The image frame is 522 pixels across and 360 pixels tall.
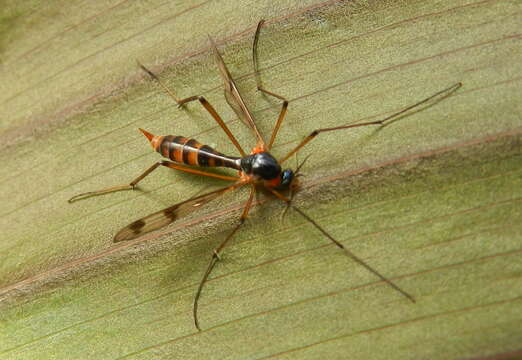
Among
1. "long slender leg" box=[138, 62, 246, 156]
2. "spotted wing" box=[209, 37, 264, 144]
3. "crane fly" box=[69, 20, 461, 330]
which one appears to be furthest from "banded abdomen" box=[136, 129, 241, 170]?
"spotted wing" box=[209, 37, 264, 144]

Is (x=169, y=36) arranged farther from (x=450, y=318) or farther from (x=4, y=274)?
(x=450, y=318)

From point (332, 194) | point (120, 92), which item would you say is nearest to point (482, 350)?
point (332, 194)

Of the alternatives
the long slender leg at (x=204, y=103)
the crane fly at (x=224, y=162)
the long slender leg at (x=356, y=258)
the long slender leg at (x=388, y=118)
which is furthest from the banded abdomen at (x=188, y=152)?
the long slender leg at (x=356, y=258)

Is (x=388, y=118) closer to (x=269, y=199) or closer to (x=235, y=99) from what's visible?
(x=269, y=199)

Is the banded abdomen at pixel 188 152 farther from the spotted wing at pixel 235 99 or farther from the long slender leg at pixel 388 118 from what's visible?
the long slender leg at pixel 388 118

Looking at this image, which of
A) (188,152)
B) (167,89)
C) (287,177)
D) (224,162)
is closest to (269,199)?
(287,177)

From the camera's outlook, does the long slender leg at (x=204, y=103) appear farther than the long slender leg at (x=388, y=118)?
Yes
